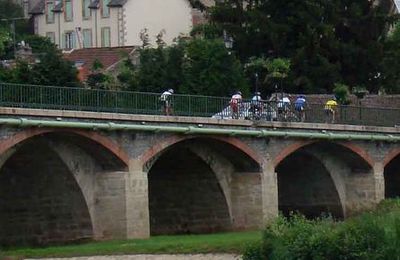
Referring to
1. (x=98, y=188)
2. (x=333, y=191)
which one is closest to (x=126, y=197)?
(x=98, y=188)

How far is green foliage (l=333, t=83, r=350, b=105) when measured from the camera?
7288 centimetres

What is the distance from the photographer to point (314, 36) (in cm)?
7888

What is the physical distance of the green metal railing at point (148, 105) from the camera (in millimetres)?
50656

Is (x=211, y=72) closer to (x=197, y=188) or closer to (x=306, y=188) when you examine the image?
(x=306, y=188)

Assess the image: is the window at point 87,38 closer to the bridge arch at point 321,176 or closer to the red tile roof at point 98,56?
the red tile roof at point 98,56

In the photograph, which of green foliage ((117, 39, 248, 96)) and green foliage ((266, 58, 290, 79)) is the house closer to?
green foliage ((266, 58, 290, 79))

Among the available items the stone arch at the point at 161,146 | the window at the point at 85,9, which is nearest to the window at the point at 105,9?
the window at the point at 85,9

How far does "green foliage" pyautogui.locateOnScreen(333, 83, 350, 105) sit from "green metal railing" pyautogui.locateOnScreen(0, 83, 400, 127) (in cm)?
470

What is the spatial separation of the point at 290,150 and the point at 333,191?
6.64 m

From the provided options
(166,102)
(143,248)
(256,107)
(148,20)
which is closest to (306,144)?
(256,107)

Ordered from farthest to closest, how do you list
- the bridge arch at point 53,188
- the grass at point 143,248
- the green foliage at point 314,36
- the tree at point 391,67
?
the tree at point 391,67 < the green foliage at point 314,36 < the bridge arch at point 53,188 < the grass at point 143,248

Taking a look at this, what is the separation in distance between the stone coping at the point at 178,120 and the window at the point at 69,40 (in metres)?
43.0

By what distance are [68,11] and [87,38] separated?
2831 millimetres

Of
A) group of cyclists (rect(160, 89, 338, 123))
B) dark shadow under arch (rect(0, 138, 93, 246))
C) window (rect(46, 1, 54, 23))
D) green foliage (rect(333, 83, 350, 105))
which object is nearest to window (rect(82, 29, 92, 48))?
window (rect(46, 1, 54, 23))
